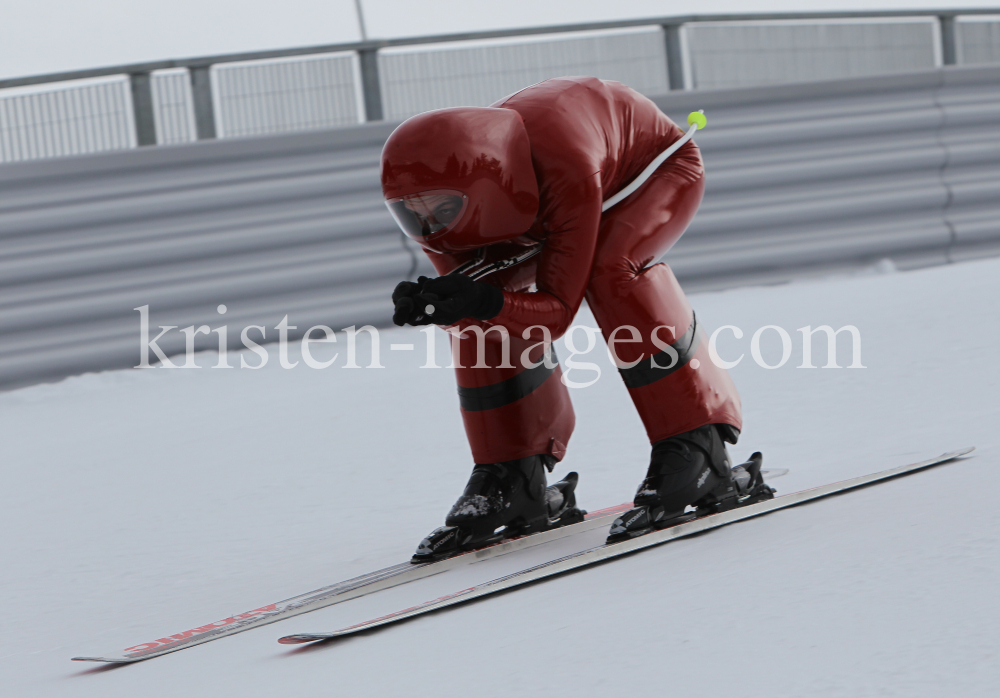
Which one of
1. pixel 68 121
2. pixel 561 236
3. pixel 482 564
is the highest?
pixel 68 121

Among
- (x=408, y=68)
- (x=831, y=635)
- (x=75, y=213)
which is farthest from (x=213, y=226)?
(x=831, y=635)

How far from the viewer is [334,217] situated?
5.31 metres

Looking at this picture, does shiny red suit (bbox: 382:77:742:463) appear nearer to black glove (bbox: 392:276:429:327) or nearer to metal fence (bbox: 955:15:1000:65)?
black glove (bbox: 392:276:429:327)

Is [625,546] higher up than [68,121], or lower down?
lower down

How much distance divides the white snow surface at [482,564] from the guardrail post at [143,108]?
1340mm

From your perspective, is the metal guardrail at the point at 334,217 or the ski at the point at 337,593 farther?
the metal guardrail at the point at 334,217

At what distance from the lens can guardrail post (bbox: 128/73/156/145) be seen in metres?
5.26

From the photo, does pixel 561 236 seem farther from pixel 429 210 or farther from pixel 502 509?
pixel 502 509

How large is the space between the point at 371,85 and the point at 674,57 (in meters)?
1.94

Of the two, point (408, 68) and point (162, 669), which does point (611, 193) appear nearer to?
point (162, 669)

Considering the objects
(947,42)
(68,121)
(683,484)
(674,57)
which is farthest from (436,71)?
(683,484)

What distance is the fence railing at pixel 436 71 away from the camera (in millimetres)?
5266

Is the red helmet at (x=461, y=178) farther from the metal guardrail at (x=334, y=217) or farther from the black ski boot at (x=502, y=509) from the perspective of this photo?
the metal guardrail at (x=334, y=217)

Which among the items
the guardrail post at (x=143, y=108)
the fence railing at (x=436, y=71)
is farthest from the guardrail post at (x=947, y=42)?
the guardrail post at (x=143, y=108)
